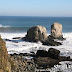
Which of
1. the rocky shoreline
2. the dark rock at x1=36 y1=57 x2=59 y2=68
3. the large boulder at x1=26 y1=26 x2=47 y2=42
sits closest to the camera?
the rocky shoreline

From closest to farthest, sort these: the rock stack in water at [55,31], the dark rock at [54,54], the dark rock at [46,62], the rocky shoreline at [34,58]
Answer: the rocky shoreline at [34,58]
the dark rock at [46,62]
the dark rock at [54,54]
the rock stack in water at [55,31]

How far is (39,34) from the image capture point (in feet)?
88.9

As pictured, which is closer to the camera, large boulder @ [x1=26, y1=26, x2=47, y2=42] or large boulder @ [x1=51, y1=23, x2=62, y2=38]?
large boulder @ [x1=26, y1=26, x2=47, y2=42]

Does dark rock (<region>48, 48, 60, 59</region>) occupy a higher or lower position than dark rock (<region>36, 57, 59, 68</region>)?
higher

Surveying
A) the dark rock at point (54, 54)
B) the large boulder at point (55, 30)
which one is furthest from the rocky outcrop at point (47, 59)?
the large boulder at point (55, 30)

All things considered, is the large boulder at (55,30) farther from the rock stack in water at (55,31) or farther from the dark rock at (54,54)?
the dark rock at (54,54)

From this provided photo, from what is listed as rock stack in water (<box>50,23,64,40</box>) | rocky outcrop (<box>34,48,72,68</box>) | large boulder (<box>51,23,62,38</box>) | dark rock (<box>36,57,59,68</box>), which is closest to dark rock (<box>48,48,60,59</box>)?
rocky outcrop (<box>34,48,72,68</box>)

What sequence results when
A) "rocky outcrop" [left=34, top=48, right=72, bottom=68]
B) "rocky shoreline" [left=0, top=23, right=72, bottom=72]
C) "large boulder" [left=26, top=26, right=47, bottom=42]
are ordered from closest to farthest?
"rocky shoreline" [left=0, top=23, right=72, bottom=72]
"rocky outcrop" [left=34, top=48, right=72, bottom=68]
"large boulder" [left=26, top=26, right=47, bottom=42]

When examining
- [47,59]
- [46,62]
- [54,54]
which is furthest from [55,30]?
[46,62]

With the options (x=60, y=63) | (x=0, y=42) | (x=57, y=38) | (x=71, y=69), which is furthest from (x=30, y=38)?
(x=0, y=42)

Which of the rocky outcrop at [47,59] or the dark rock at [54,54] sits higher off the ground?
the dark rock at [54,54]

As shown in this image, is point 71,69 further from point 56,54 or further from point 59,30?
point 59,30

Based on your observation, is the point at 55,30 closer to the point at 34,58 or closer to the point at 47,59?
the point at 34,58

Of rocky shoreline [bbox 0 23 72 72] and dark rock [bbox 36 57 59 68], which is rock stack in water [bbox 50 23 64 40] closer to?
rocky shoreline [bbox 0 23 72 72]
